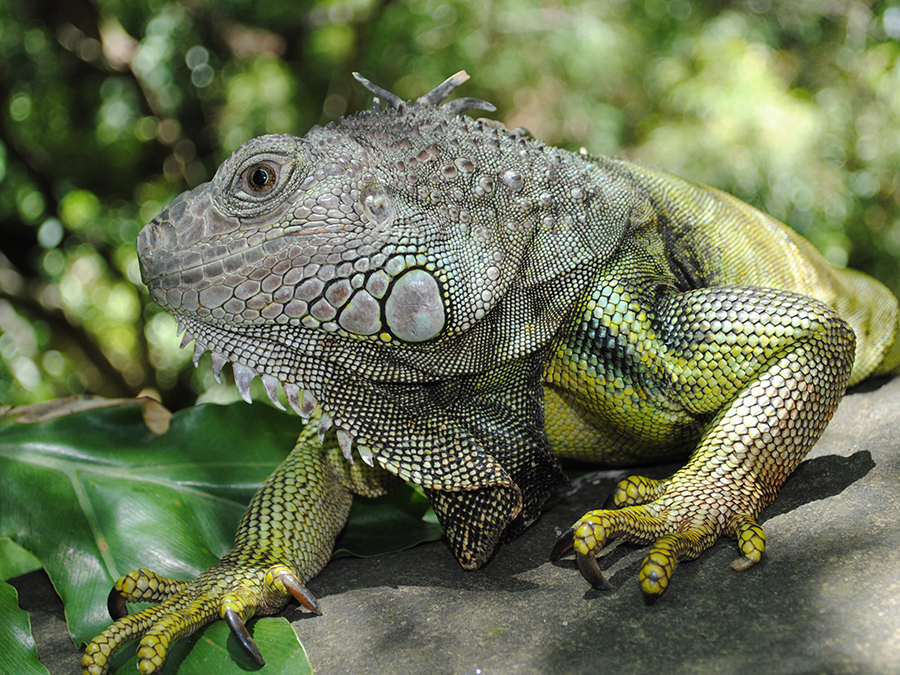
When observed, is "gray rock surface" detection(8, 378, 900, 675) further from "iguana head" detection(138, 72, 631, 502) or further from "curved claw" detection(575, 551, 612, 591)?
"iguana head" detection(138, 72, 631, 502)

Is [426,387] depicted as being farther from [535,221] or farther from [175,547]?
[175,547]

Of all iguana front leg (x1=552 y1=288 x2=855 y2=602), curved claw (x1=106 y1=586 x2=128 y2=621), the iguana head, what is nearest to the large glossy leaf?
curved claw (x1=106 y1=586 x2=128 y2=621)

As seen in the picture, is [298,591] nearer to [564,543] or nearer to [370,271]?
[564,543]

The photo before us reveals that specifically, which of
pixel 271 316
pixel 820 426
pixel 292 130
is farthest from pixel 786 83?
pixel 271 316

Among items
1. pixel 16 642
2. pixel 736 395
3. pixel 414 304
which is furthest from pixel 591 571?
pixel 16 642

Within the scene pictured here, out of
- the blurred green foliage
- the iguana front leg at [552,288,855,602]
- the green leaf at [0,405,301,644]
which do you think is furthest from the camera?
the blurred green foliage

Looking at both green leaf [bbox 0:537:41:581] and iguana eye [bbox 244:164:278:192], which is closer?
iguana eye [bbox 244:164:278:192]
